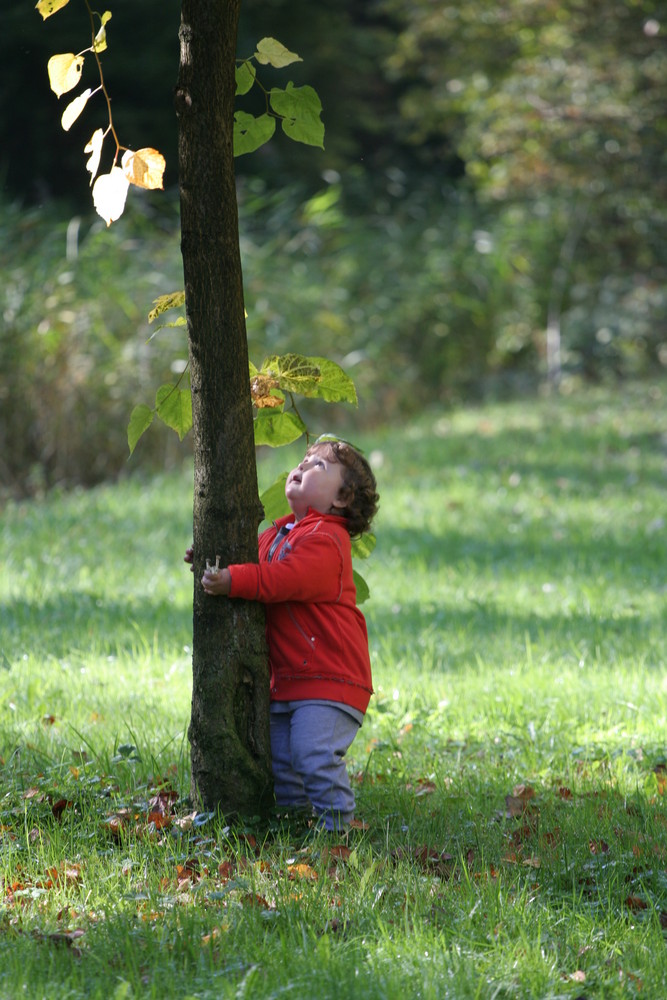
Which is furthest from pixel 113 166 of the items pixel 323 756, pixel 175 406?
pixel 323 756

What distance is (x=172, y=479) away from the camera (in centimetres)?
981

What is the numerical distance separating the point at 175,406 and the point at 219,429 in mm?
336

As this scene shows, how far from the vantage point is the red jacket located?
326cm

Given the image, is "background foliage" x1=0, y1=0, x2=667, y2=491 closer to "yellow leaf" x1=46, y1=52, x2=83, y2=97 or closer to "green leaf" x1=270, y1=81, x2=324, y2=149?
"green leaf" x1=270, y1=81, x2=324, y2=149

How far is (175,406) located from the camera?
3352mm

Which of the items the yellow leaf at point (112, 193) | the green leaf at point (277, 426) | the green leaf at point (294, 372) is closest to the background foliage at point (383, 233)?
the green leaf at point (277, 426)

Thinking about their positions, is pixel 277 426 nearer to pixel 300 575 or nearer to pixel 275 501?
pixel 275 501

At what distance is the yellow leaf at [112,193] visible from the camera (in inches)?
107

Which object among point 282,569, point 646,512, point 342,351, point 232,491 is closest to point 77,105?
point 232,491

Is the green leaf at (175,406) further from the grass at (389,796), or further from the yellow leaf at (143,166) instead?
the grass at (389,796)

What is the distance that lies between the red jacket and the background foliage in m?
6.69

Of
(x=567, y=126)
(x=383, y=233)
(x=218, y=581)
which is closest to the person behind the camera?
(x=218, y=581)

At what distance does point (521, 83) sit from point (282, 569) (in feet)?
41.7

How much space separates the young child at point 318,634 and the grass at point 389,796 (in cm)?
17
